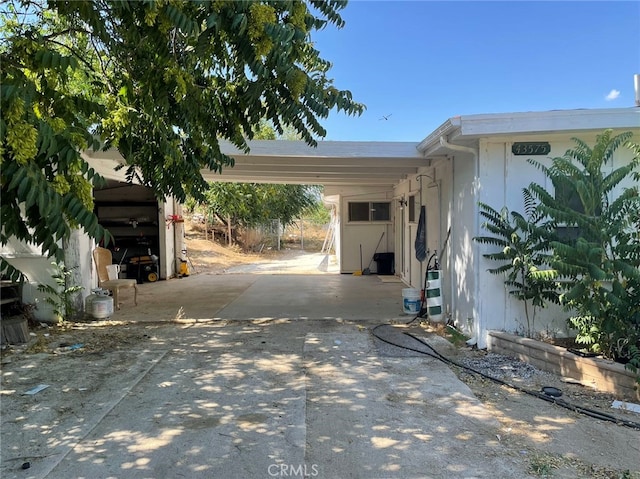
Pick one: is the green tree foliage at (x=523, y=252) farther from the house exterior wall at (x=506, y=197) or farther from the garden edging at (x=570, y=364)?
the garden edging at (x=570, y=364)

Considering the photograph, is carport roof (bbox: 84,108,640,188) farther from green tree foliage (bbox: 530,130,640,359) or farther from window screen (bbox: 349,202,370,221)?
window screen (bbox: 349,202,370,221)

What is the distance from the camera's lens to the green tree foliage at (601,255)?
386 centimetres

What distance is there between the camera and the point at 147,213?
13.3 m

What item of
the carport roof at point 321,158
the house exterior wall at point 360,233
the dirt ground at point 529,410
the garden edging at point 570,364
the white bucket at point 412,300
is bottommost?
the dirt ground at point 529,410

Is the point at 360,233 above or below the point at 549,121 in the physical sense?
below

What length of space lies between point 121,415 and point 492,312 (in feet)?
13.8

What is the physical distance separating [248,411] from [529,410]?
91.2 inches

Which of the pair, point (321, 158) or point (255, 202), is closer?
point (321, 158)

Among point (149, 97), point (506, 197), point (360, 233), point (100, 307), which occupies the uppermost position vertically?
point (149, 97)

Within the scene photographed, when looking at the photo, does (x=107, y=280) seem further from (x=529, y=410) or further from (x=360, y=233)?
(x=529, y=410)

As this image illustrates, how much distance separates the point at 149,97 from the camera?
3.30 meters

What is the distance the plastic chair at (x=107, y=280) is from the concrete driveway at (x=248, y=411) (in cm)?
217

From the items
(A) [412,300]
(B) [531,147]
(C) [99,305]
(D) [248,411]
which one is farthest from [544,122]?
(C) [99,305]

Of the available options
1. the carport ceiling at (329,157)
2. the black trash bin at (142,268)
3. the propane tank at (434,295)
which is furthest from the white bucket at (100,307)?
A: the propane tank at (434,295)
